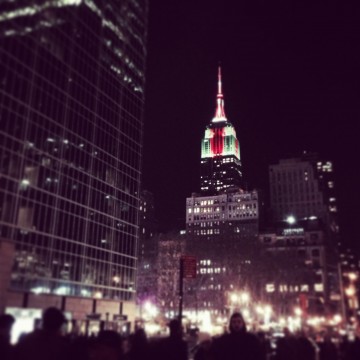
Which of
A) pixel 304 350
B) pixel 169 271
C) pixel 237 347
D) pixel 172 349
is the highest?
pixel 169 271

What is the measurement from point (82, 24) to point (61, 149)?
680 inches

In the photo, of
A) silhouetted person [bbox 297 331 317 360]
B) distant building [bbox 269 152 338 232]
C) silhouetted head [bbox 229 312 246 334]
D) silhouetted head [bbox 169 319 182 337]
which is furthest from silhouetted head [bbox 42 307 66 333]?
distant building [bbox 269 152 338 232]

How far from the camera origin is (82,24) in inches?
2286

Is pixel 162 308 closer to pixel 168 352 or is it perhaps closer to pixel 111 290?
pixel 111 290

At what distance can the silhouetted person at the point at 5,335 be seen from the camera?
8133 millimetres

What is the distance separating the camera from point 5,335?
27.9 feet

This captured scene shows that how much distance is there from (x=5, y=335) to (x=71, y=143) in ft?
158

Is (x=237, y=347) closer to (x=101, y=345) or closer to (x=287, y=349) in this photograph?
(x=101, y=345)

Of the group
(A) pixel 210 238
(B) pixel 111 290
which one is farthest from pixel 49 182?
(A) pixel 210 238

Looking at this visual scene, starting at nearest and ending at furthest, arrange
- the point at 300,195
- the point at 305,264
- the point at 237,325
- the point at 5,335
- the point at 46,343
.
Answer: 1. the point at 46,343
2. the point at 237,325
3. the point at 5,335
4. the point at 305,264
5. the point at 300,195

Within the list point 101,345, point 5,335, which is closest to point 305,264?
point 5,335

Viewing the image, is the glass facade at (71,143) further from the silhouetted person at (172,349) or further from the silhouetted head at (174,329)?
the silhouetted person at (172,349)

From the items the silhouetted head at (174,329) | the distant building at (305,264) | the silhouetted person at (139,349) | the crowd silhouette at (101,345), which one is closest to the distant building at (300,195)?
the distant building at (305,264)

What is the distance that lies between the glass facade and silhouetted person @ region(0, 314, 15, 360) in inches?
1497
